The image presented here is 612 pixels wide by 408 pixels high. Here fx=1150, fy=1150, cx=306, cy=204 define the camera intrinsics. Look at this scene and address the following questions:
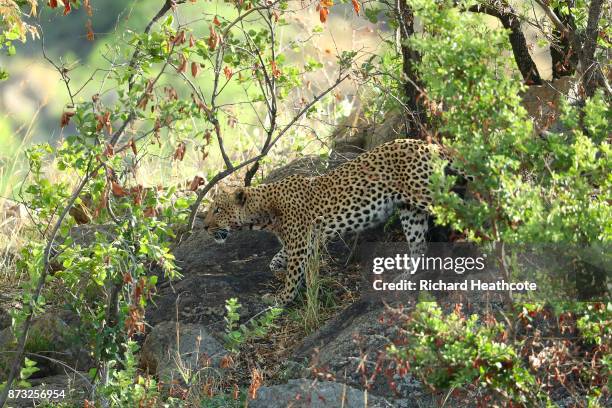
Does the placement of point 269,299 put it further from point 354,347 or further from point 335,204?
point 354,347

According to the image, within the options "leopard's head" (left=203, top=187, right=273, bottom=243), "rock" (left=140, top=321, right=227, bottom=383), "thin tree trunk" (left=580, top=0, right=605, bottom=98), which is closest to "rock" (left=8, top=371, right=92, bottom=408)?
"rock" (left=140, top=321, right=227, bottom=383)

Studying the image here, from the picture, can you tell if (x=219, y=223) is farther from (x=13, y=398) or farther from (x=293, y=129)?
(x=13, y=398)

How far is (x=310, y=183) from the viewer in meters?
11.9

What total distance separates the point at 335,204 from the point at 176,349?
2.40m

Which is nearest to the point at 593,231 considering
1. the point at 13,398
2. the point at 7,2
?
the point at 7,2

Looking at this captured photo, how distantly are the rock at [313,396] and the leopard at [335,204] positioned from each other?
279 centimetres

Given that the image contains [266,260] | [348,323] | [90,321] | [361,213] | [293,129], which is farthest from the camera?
[293,129]

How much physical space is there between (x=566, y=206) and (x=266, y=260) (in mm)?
5859

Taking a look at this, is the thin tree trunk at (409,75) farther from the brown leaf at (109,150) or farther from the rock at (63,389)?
the rock at (63,389)

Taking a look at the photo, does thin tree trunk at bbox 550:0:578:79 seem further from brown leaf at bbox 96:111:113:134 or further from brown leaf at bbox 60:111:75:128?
brown leaf at bbox 60:111:75:128

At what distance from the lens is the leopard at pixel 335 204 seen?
11039mm

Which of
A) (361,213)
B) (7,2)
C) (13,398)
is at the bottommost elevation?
(13,398)

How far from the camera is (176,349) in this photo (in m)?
10.0

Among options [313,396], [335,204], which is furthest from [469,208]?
[335,204]
